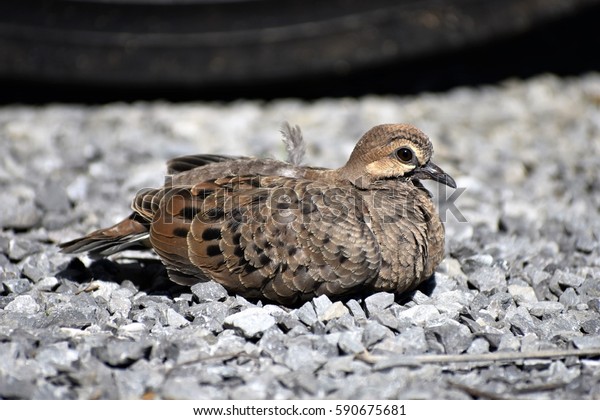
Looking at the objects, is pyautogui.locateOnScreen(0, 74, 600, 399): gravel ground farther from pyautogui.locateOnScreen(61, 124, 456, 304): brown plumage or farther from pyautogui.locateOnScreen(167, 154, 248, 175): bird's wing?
pyautogui.locateOnScreen(167, 154, 248, 175): bird's wing

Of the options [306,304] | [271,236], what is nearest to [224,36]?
[271,236]

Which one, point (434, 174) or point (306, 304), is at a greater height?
point (434, 174)

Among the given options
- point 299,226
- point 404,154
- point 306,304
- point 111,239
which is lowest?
point 306,304

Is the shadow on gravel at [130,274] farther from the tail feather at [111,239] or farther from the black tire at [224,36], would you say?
the black tire at [224,36]

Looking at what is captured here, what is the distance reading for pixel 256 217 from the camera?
14.5 ft

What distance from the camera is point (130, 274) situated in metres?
4.93

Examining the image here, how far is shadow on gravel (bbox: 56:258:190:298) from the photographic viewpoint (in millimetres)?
4727

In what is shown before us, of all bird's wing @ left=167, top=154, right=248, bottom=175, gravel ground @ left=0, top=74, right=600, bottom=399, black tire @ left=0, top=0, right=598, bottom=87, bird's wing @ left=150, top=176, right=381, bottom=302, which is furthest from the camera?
black tire @ left=0, top=0, right=598, bottom=87

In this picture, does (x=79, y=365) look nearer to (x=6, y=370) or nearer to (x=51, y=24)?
(x=6, y=370)

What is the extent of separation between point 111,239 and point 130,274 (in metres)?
0.29

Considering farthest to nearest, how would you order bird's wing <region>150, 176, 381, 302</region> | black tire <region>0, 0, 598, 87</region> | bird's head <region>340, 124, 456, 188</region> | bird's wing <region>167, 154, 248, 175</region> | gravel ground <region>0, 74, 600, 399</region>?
black tire <region>0, 0, 598, 87</region> → bird's wing <region>167, 154, 248, 175</region> → bird's head <region>340, 124, 456, 188</region> → bird's wing <region>150, 176, 381, 302</region> → gravel ground <region>0, 74, 600, 399</region>

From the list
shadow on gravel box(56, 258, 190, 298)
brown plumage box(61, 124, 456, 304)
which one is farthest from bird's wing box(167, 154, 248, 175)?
shadow on gravel box(56, 258, 190, 298)

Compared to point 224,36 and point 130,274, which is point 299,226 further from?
point 224,36

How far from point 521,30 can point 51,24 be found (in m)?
4.30
